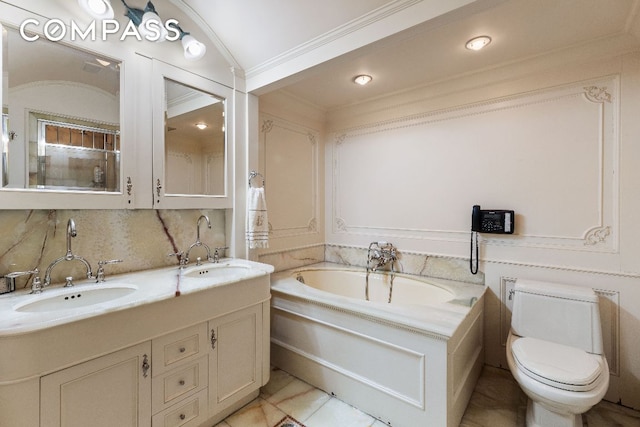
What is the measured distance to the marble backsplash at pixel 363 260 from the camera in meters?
2.57

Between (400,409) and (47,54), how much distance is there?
2771 mm

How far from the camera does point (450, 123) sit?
261 centimetres

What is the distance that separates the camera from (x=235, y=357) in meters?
1.82

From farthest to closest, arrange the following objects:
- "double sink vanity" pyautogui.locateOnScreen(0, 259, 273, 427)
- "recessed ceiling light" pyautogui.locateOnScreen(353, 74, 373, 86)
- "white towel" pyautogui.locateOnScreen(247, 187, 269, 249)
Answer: "recessed ceiling light" pyautogui.locateOnScreen(353, 74, 373, 86), "white towel" pyautogui.locateOnScreen(247, 187, 269, 249), "double sink vanity" pyautogui.locateOnScreen(0, 259, 273, 427)

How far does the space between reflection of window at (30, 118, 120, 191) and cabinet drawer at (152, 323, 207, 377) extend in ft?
3.12

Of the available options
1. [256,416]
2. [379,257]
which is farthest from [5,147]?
[379,257]

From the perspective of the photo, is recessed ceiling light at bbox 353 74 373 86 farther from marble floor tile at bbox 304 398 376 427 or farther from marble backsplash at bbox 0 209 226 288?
marble floor tile at bbox 304 398 376 427

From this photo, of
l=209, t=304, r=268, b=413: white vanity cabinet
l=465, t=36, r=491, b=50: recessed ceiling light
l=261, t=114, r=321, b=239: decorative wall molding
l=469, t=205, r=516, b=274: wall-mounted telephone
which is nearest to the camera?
l=209, t=304, r=268, b=413: white vanity cabinet

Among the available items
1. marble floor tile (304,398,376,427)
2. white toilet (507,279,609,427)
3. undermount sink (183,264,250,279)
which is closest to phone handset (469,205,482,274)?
white toilet (507,279,609,427)

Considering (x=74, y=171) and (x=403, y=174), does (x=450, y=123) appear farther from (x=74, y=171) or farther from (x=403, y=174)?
(x=74, y=171)

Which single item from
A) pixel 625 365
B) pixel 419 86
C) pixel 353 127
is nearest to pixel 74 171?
pixel 353 127

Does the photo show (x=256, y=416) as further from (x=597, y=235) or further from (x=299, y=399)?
(x=597, y=235)

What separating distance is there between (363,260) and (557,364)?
1820mm

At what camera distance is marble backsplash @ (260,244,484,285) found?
2.57 metres
